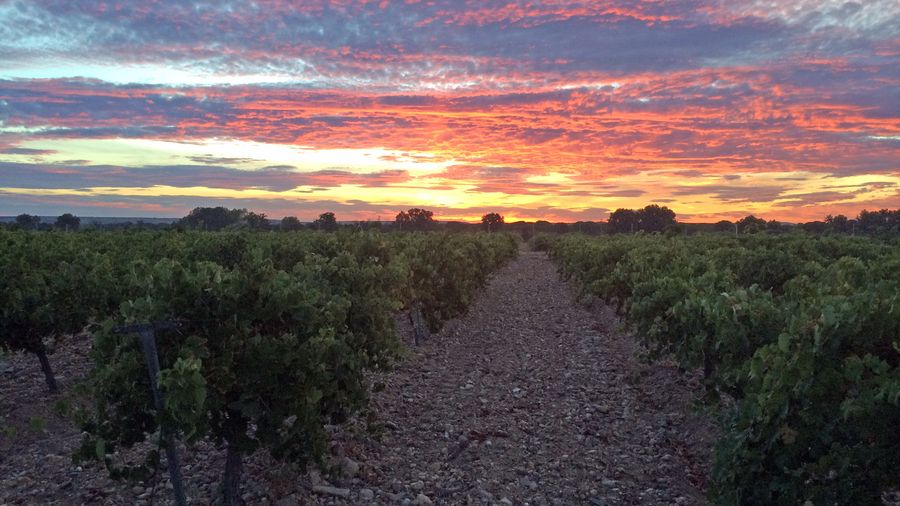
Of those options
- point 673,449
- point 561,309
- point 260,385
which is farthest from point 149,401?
point 561,309

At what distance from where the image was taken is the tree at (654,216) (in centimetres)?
11119

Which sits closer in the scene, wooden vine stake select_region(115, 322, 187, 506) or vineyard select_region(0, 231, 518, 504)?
wooden vine stake select_region(115, 322, 187, 506)

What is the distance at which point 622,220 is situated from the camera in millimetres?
117500

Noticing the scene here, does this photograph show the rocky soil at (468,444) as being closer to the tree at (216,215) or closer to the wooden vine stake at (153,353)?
the wooden vine stake at (153,353)

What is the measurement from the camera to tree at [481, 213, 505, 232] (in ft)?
426

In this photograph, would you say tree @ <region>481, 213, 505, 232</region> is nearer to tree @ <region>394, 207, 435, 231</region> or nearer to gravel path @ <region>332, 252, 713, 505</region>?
tree @ <region>394, 207, 435, 231</region>

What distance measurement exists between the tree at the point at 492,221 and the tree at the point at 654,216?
28918 mm

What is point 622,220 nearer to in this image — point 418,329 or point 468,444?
Answer: point 418,329

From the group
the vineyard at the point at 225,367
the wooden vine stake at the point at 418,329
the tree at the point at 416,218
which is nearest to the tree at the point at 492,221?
the tree at the point at 416,218

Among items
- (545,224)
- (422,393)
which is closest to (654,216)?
(545,224)

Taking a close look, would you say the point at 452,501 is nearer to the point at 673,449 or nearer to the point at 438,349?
the point at 673,449

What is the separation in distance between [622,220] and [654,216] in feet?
21.1

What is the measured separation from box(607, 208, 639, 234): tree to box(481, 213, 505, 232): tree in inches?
909

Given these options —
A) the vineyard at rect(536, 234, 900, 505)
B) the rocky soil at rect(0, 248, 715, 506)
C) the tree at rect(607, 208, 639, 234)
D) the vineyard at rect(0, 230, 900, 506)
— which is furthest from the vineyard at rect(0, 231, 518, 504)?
the tree at rect(607, 208, 639, 234)
